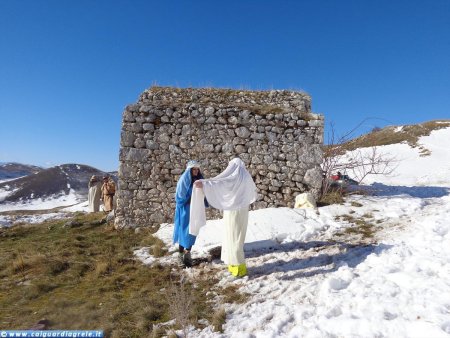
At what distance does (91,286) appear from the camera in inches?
182

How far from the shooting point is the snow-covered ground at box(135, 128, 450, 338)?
286cm

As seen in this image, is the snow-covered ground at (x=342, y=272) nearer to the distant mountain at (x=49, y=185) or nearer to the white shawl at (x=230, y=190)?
the white shawl at (x=230, y=190)

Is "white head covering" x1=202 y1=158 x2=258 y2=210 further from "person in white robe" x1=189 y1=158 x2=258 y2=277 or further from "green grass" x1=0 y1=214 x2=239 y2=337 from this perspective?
"green grass" x1=0 y1=214 x2=239 y2=337

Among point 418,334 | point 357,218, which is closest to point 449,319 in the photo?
point 418,334

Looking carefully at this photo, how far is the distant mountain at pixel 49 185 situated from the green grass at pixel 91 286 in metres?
22.5

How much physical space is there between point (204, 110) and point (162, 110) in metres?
1.13

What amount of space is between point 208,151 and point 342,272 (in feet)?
15.2

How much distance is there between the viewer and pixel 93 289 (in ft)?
14.8

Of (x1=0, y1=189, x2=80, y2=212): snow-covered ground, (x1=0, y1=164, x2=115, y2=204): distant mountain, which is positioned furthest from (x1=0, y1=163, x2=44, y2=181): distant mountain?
(x1=0, y1=189, x2=80, y2=212): snow-covered ground

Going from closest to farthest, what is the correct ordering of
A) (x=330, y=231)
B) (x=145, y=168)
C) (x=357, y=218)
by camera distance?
(x=330, y=231)
(x=357, y=218)
(x=145, y=168)

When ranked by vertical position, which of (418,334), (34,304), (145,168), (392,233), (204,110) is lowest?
(34,304)

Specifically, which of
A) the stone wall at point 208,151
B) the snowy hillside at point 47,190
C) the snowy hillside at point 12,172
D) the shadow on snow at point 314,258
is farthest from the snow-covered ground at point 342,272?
the snowy hillside at point 12,172

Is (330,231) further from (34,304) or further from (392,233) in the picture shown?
(34,304)

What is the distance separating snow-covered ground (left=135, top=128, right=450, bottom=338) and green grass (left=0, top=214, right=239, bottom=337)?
0.41 metres
